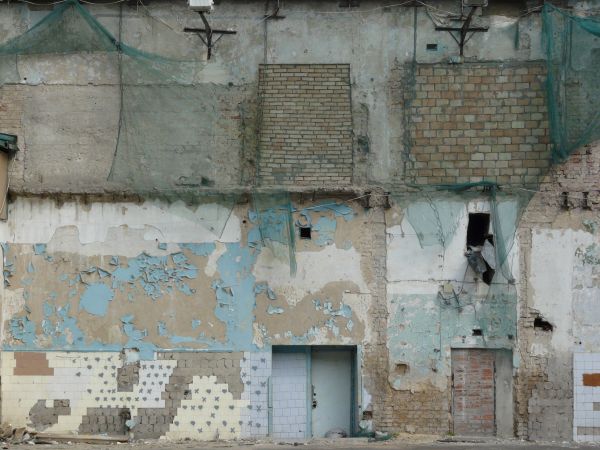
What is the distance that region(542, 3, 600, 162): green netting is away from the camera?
1171cm

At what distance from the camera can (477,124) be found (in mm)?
12273

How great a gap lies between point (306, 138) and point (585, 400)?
17.7 feet

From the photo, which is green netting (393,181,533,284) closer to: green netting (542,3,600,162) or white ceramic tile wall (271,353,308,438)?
green netting (542,3,600,162)

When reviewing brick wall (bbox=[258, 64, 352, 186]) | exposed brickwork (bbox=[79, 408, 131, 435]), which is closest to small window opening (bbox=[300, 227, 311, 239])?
brick wall (bbox=[258, 64, 352, 186])

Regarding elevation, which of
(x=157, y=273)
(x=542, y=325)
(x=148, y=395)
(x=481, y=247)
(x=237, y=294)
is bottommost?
(x=148, y=395)

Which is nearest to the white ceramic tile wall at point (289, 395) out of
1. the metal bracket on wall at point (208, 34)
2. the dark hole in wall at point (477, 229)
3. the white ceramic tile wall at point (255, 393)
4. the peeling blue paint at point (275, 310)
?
the white ceramic tile wall at point (255, 393)

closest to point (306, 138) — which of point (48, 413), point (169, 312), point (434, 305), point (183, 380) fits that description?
point (434, 305)

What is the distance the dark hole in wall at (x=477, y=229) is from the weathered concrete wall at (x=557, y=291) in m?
0.50

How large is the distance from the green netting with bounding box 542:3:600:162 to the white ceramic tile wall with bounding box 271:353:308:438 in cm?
475

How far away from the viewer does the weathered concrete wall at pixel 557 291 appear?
12.0 meters

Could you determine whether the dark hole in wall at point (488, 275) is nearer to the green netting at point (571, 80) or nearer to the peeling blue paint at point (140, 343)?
the green netting at point (571, 80)

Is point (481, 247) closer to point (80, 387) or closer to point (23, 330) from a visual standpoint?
point (80, 387)

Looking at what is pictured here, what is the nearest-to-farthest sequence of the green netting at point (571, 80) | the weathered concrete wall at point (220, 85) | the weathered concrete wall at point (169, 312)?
the green netting at point (571, 80)
the weathered concrete wall at point (169, 312)
the weathered concrete wall at point (220, 85)

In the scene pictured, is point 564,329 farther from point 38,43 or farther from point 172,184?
point 38,43
